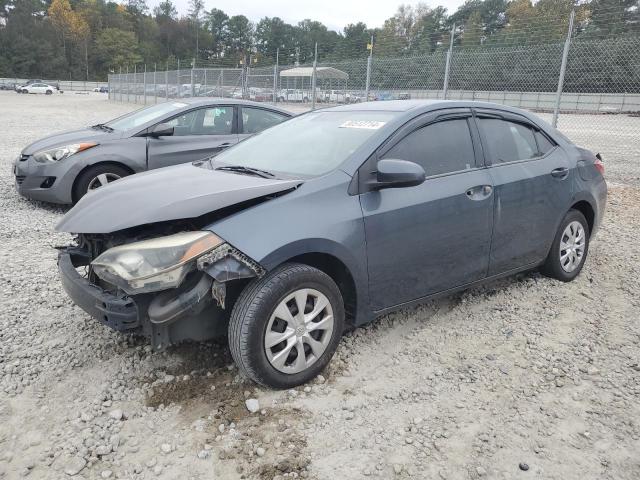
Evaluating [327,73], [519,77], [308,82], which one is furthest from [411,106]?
[308,82]

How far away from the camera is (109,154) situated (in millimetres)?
6289

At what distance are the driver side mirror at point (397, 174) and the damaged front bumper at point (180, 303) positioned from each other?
35.2 inches

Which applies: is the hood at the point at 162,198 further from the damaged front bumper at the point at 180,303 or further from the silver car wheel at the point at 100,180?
the silver car wheel at the point at 100,180

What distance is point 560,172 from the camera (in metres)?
4.12

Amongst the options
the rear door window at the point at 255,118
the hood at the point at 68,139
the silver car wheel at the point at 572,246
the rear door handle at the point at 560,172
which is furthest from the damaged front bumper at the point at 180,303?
the rear door window at the point at 255,118

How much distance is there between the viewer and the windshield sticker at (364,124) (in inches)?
131

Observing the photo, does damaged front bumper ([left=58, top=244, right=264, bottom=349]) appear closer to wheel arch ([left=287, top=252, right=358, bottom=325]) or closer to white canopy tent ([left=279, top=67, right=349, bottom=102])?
wheel arch ([left=287, top=252, right=358, bottom=325])

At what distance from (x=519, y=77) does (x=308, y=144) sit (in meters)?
11.1

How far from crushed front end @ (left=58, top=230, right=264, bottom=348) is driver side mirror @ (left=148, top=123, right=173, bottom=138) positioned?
3.98m

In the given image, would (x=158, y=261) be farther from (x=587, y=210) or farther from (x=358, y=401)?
(x=587, y=210)

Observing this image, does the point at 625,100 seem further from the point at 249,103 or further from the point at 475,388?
the point at 475,388

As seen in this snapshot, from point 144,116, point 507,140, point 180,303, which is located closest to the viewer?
point 180,303

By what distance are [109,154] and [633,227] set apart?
6177mm

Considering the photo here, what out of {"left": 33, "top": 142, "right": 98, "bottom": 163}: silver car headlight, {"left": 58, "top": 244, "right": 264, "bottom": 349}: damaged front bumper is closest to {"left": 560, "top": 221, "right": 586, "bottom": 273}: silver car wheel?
{"left": 58, "top": 244, "right": 264, "bottom": 349}: damaged front bumper
